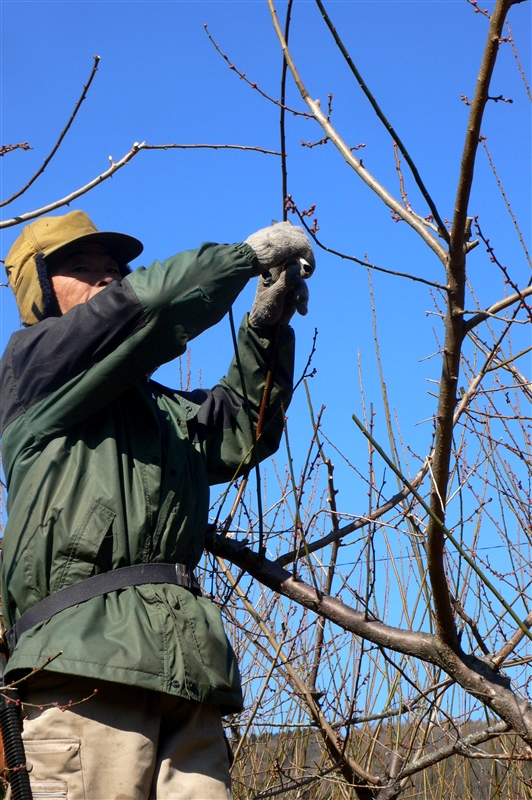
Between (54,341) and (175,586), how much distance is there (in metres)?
0.75

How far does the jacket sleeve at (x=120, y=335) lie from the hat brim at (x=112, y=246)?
0.42m

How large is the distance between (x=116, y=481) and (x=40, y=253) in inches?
35.0

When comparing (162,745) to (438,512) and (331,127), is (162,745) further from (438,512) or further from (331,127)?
(331,127)

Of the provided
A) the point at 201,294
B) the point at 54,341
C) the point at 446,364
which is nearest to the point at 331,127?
the point at 201,294

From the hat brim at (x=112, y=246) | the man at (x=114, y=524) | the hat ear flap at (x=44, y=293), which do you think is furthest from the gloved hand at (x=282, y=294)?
the hat ear flap at (x=44, y=293)

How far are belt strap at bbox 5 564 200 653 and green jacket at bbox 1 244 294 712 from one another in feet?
0.07

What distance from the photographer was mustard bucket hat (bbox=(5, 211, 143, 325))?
266cm

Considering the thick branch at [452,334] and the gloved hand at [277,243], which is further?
the gloved hand at [277,243]

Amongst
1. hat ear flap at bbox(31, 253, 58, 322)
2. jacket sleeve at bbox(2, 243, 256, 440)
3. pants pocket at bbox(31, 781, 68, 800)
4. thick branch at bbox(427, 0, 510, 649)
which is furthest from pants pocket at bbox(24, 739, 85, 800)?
hat ear flap at bbox(31, 253, 58, 322)

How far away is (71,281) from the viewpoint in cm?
273

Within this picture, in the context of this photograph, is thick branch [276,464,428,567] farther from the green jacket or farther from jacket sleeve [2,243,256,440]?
jacket sleeve [2,243,256,440]

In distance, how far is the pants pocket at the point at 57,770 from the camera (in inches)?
76.8

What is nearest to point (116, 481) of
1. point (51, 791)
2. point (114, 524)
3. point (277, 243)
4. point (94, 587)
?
point (114, 524)

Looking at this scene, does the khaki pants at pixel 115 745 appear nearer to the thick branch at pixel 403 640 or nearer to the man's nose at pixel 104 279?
the thick branch at pixel 403 640
